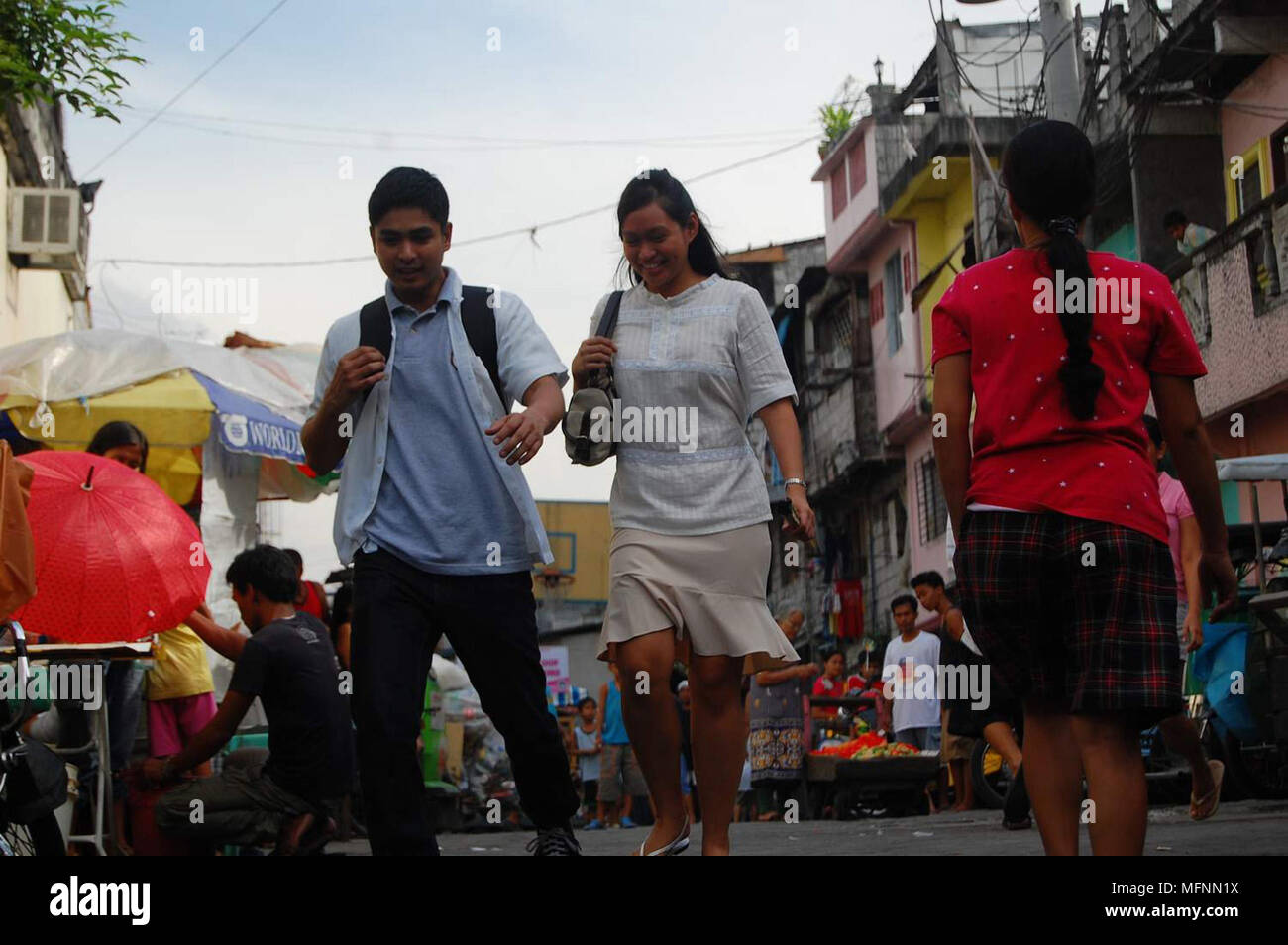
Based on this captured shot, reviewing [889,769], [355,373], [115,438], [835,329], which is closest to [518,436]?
[355,373]

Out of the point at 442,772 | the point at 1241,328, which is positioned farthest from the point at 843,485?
the point at 442,772

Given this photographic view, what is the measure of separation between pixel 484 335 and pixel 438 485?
492 mm

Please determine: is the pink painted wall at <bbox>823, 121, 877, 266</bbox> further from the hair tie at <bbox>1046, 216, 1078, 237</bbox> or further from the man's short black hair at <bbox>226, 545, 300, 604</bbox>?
the hair tie at <bbox>1046, 216, 1078, 237</bbox>

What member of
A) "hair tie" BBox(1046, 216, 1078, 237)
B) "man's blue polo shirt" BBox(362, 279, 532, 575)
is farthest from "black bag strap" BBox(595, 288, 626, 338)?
"hair tie" BBox(1046, 216, 1078, 237)

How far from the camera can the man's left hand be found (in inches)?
194

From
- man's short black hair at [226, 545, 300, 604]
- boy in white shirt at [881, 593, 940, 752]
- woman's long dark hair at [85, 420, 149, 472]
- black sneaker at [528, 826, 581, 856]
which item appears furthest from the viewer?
boy in white shirt at [881, 593, 940, 752]

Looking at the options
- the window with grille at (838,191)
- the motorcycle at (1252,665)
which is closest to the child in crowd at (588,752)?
the motorcycle at (1252,665)

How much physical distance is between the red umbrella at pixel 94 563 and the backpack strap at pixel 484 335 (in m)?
3.56

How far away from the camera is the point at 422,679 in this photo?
5.21 meters

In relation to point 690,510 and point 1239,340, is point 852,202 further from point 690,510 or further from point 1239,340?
point 690,510

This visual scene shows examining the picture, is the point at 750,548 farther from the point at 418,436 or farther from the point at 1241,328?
the point at 1241,328

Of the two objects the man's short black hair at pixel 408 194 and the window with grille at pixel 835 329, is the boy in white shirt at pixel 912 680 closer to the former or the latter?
the man's short black hair at pixel 408 194

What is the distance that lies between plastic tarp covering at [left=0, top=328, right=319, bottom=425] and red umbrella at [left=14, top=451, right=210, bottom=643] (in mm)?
3069
